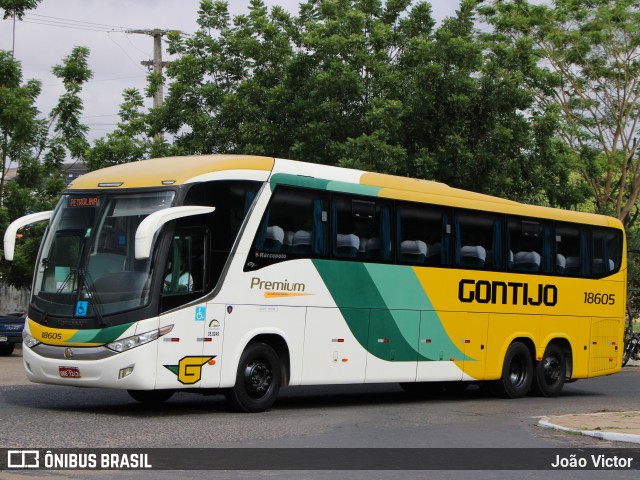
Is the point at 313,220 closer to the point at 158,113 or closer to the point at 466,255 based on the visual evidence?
the point at 466,255

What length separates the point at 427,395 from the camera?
21.6 m

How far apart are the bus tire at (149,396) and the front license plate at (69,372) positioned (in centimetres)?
203

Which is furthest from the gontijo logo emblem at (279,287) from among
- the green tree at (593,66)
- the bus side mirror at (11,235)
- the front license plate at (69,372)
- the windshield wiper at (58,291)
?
the green tree at (593,66)

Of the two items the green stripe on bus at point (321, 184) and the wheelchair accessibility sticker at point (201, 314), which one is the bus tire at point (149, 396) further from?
the green stripe on bus at point (321, 184)

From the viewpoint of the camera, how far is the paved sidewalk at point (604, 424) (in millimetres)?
13172

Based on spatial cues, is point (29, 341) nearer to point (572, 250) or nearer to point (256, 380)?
point (256, 380)

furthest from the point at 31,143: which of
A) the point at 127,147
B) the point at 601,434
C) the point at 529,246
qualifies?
the point at 601,434

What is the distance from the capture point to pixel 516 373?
21.2m

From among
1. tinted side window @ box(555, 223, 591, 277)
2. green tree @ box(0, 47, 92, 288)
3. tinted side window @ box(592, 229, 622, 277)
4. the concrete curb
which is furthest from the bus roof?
green tree @ box(0, 47, 92, 288)

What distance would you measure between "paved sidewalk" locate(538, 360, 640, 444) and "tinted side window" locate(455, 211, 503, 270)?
13.4 feet

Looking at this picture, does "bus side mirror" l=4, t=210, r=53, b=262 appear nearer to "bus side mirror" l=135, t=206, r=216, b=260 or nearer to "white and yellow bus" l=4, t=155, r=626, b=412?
"white and yellow bus" l=4, t=155, r=626, b=412

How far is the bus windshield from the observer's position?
1459 cm

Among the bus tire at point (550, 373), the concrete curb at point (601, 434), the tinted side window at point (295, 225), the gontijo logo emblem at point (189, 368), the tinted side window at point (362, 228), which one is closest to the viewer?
the concrete curb at point (601, 434)

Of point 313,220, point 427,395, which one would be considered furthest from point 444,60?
point 313,220
